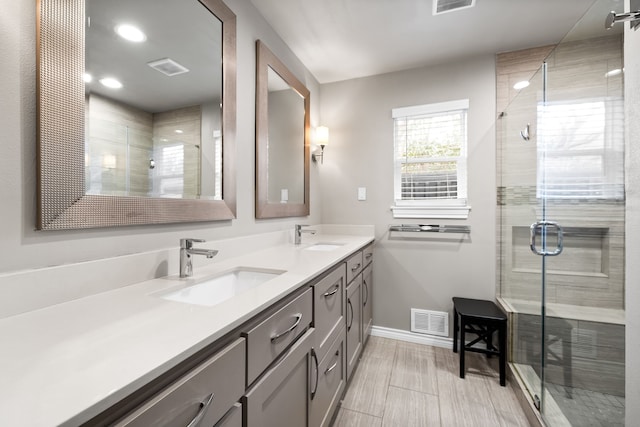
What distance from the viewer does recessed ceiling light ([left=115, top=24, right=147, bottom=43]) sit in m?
1.00

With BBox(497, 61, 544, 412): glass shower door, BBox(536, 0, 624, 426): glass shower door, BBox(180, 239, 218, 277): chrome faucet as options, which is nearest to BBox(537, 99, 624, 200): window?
BBox(536, 0, 624, 426): glass shower door

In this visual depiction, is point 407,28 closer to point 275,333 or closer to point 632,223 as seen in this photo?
point 632,223

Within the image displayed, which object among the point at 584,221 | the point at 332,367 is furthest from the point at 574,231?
the point at 332,367

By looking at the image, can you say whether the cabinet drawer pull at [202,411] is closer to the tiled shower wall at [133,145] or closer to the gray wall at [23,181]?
the gray wall at [23,181]

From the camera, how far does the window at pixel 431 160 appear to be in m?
2.41

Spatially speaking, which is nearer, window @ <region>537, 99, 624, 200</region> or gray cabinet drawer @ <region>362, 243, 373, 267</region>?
window @ <region>537, 99, 624, 200</region>

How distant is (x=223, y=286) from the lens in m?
1.24

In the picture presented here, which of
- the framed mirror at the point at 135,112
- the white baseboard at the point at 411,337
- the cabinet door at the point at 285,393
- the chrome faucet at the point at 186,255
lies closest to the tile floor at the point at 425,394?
the white baseboard at the point at 411,337

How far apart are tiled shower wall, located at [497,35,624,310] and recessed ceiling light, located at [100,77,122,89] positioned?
1.95 meters

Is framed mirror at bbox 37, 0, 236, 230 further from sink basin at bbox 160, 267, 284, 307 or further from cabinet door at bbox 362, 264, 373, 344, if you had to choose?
cabinet door at bbox 362, 264, 373, 344

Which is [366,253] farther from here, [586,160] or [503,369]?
[586,160]

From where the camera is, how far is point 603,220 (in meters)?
1.40

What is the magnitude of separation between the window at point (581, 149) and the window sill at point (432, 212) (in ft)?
2.11

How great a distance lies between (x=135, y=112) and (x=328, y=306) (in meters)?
1.17
